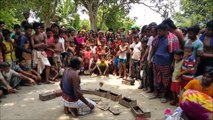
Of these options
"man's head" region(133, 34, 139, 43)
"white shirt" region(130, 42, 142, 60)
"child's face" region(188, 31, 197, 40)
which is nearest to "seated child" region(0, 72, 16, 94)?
"white shirt" region(130, 42, 142, 60)

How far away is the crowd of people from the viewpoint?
554 cm

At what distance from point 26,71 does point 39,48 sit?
33.1 inches

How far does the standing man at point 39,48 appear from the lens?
8180 mm

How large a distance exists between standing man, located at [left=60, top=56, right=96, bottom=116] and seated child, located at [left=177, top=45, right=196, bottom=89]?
2.09 metres

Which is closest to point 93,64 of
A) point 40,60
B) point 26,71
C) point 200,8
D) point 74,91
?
point 40,60

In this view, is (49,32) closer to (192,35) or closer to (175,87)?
(175,87)

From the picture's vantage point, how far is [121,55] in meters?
9.58

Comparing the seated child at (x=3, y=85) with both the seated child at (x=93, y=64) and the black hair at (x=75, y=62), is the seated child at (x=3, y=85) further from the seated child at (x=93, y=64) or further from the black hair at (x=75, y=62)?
the seated child at (x=93, y=64)

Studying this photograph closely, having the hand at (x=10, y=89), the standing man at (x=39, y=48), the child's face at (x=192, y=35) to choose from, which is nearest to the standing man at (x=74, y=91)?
the hand at (x=10, y=89)

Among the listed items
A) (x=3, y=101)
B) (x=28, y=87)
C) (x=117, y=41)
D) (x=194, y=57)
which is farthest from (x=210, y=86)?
(x=117, y=41)

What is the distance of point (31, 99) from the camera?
651 centimetres

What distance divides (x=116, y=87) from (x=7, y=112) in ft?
11.7

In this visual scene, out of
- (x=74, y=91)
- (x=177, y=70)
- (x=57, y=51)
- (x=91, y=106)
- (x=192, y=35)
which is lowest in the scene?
(x=91, y=106)

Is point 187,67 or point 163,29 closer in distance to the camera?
point 187,67
